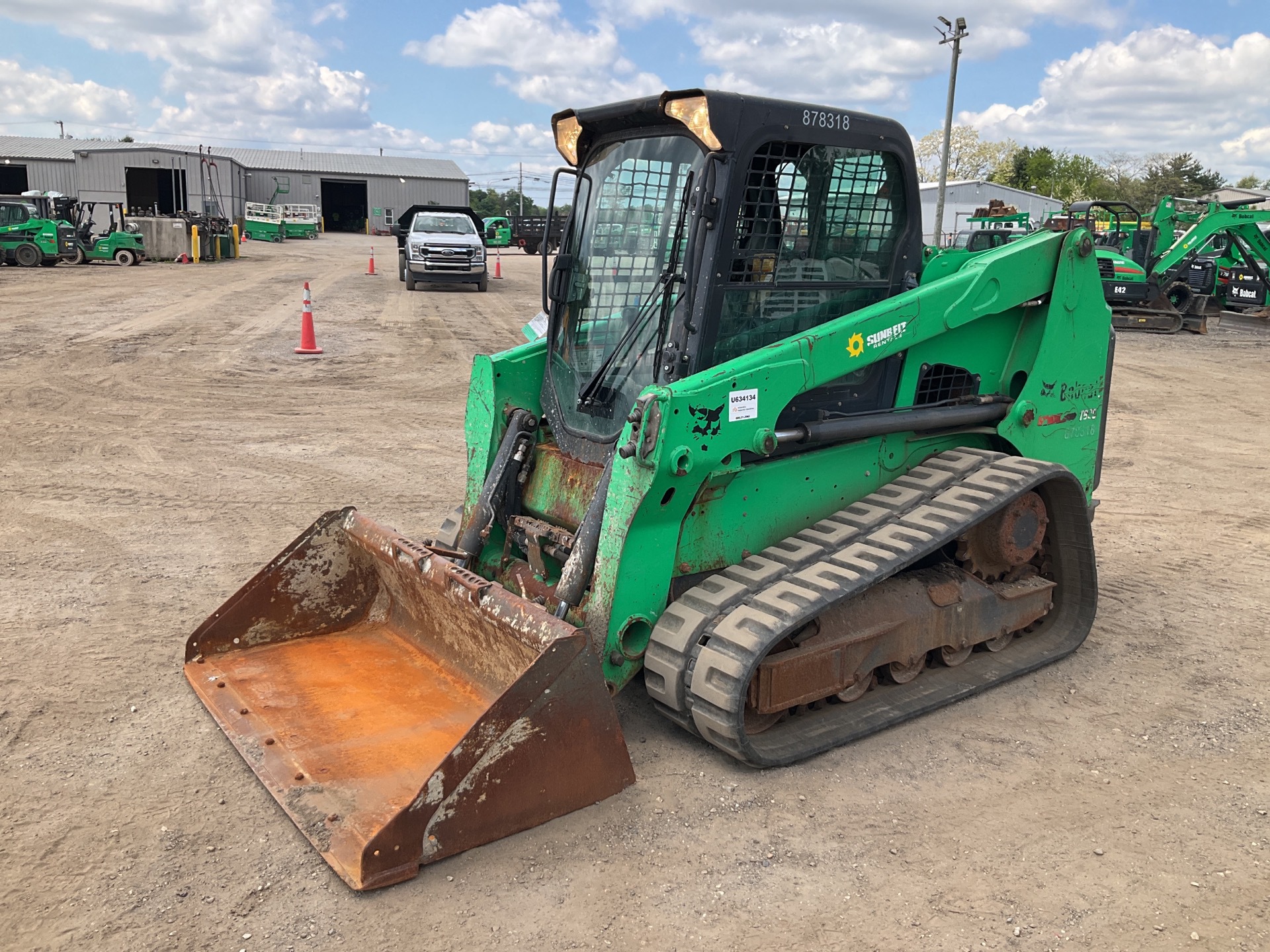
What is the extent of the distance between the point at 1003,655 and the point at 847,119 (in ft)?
8.57

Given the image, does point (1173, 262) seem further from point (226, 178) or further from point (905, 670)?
point (226, 178)


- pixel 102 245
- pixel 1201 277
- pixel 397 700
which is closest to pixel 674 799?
pixel 397 700

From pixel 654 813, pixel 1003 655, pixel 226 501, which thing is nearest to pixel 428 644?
pixel 654 813

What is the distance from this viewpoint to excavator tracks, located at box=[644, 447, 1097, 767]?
3768mm

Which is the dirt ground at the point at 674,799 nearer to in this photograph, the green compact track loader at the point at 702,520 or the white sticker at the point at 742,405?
the green compact track loader at the point at 702,520

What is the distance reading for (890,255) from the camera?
15.6 feet

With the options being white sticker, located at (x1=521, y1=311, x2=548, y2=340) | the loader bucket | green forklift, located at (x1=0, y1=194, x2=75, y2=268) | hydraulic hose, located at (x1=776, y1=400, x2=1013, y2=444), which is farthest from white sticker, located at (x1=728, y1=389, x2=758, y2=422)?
green forklift, located at (x1=0, y1=194, x2=75, y2=268)

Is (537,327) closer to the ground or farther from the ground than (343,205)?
closer to the ground

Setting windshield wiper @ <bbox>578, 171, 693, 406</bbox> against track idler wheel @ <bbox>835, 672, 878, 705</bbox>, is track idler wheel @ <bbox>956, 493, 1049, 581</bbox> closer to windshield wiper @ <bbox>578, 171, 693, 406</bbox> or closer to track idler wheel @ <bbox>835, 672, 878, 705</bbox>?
track idler wheel @ <bbox>835, 672, 878, 705</bbox>

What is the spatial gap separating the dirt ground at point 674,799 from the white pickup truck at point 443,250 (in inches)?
611

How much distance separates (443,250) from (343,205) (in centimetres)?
5083

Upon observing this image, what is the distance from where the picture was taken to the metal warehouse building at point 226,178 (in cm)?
4953

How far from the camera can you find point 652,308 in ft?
14.4

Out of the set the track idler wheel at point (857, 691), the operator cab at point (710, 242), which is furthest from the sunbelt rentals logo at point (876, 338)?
the track idler wheel at point (857, 691)
